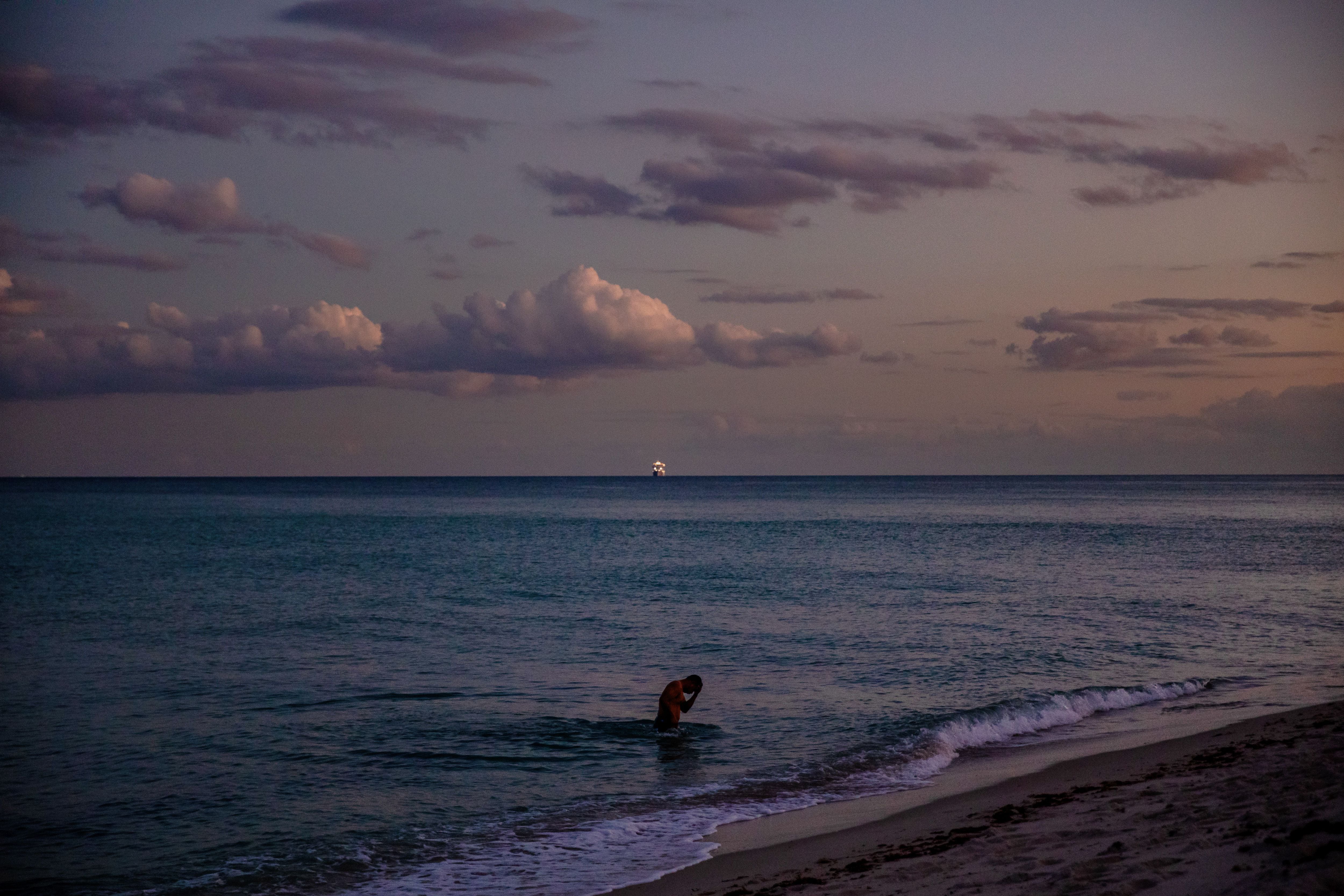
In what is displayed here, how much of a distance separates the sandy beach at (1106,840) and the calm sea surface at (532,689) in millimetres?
1495

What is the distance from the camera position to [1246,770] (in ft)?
37.8

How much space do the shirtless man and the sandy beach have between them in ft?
16.6

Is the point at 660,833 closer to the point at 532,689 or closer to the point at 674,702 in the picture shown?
the point at 674,702

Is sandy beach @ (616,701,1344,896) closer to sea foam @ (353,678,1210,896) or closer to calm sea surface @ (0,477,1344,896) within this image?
sea foam @ (353,678,1210,896)

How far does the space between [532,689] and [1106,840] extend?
504 inches

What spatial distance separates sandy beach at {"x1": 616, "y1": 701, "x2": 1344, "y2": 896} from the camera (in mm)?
7484

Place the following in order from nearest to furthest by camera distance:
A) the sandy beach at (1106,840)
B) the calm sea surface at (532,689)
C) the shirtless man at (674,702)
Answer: the sandy beach at (1106,840)
the calm sea surface at (532,689)
the shirtless man at (674,702)

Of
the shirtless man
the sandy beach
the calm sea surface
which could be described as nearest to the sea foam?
the calm sea surface

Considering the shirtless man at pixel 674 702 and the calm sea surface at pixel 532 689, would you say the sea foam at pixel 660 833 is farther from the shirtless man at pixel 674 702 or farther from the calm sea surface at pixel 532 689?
the shirtless man at pixel 674 702

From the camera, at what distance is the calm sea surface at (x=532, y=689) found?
11.5m

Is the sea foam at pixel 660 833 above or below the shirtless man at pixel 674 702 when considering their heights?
below

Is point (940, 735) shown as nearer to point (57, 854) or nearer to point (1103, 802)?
point (1103, 802)

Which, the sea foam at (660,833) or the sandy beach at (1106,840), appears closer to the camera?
the sandy beach at (1106,840)

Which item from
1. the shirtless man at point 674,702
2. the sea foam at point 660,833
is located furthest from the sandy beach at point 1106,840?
the shirtless man at point 674,702
